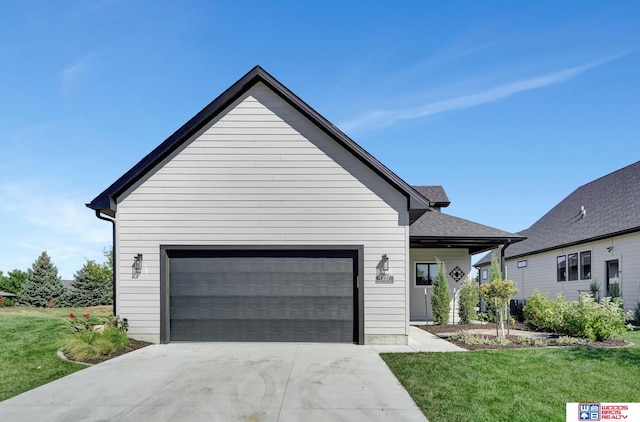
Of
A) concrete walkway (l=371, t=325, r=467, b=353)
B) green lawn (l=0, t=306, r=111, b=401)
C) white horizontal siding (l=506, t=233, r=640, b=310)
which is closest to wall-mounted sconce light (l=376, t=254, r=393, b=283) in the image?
concrete walkway (l=371, t=325, r=467, b=353)

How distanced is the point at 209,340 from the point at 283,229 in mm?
3267

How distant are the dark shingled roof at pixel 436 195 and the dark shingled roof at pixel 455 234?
104 inches

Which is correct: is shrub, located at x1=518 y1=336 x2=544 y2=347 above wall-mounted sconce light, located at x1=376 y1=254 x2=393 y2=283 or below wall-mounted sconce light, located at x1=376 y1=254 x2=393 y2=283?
below

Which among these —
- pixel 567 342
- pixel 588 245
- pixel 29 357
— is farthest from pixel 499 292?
pixel 29 357

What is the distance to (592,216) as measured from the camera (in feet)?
68.4

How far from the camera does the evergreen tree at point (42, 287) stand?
27.8 metres

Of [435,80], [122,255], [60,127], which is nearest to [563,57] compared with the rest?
[435,80]

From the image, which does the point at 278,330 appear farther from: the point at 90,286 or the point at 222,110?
the point at 90,286

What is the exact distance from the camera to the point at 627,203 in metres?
18.7

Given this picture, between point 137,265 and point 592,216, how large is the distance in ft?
65.4

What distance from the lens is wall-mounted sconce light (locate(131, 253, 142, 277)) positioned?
427 inches

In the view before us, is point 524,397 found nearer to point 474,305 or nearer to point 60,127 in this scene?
point 474,305

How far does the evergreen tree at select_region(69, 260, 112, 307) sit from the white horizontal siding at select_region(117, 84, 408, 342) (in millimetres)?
18722

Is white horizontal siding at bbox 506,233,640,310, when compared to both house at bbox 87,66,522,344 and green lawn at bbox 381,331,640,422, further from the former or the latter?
house at bbox 87,66,522,344
